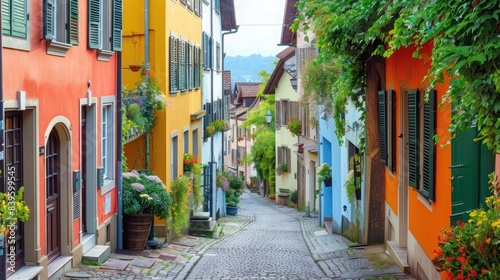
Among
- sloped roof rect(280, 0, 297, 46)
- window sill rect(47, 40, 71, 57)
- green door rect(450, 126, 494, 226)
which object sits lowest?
green door rect(450, 126, 494, 226)

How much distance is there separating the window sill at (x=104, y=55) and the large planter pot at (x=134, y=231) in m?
2.89

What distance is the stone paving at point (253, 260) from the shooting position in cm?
1223

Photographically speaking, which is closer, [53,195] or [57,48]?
[57,48]

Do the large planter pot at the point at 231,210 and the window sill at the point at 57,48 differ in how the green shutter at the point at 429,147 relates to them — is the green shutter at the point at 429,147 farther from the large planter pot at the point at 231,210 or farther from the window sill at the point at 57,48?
the large planter pot at the point at 231,210

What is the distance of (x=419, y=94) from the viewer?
10516 mm

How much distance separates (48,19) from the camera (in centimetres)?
988

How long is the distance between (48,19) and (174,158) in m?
10.4

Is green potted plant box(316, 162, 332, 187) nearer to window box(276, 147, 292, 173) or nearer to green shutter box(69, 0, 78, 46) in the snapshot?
green shutter box(69, 0, 78, 46)

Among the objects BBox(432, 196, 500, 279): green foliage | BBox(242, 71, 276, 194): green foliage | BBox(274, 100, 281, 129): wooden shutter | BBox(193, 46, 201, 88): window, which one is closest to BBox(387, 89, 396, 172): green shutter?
BBox(432, 196, 500, 279): green foliage

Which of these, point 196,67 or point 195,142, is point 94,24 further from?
point 195,142

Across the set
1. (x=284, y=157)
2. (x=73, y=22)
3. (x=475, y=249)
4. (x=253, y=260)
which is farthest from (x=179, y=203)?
(x=284, y=157)

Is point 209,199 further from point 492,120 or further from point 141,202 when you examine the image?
point 492,120

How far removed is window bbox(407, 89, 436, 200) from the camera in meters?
9.39

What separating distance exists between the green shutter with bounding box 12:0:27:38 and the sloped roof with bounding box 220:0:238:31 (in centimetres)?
2466
